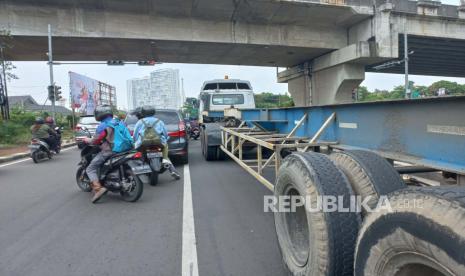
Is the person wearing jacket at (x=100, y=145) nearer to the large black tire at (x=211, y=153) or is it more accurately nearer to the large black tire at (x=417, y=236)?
the large black tire at (x=211, y=153)

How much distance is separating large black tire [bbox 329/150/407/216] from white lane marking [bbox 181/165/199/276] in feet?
5.54

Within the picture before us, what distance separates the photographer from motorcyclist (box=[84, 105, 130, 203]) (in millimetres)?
6172

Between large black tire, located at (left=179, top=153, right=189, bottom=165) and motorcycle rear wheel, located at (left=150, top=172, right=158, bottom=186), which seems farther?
large black tire, located at (left=179, top=153, right=189, bottom=165)

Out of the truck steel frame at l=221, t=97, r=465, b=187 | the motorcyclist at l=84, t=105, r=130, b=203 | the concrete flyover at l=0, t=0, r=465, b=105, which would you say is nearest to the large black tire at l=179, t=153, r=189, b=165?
the motorcyclist at l=84, t=105, r=130, b=203

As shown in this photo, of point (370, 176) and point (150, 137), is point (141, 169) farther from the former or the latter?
point (370, 176)

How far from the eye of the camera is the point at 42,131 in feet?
40.6

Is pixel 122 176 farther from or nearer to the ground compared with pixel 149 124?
nearer to the ground

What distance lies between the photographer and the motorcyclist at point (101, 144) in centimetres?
617

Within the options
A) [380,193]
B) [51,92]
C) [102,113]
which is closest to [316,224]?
[380,193]

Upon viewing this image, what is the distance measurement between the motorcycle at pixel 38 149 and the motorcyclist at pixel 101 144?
6.78 m

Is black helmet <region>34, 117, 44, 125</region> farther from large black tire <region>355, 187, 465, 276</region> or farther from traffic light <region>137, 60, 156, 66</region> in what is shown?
large black tire <region>355, 187, 465, 276</region>

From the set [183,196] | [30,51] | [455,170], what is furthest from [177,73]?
[455,170]

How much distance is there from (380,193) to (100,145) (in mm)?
5177

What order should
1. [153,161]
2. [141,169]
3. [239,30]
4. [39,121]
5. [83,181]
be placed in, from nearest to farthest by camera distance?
[141,169], [83,181], [153,161], [39,121], [239,30]
